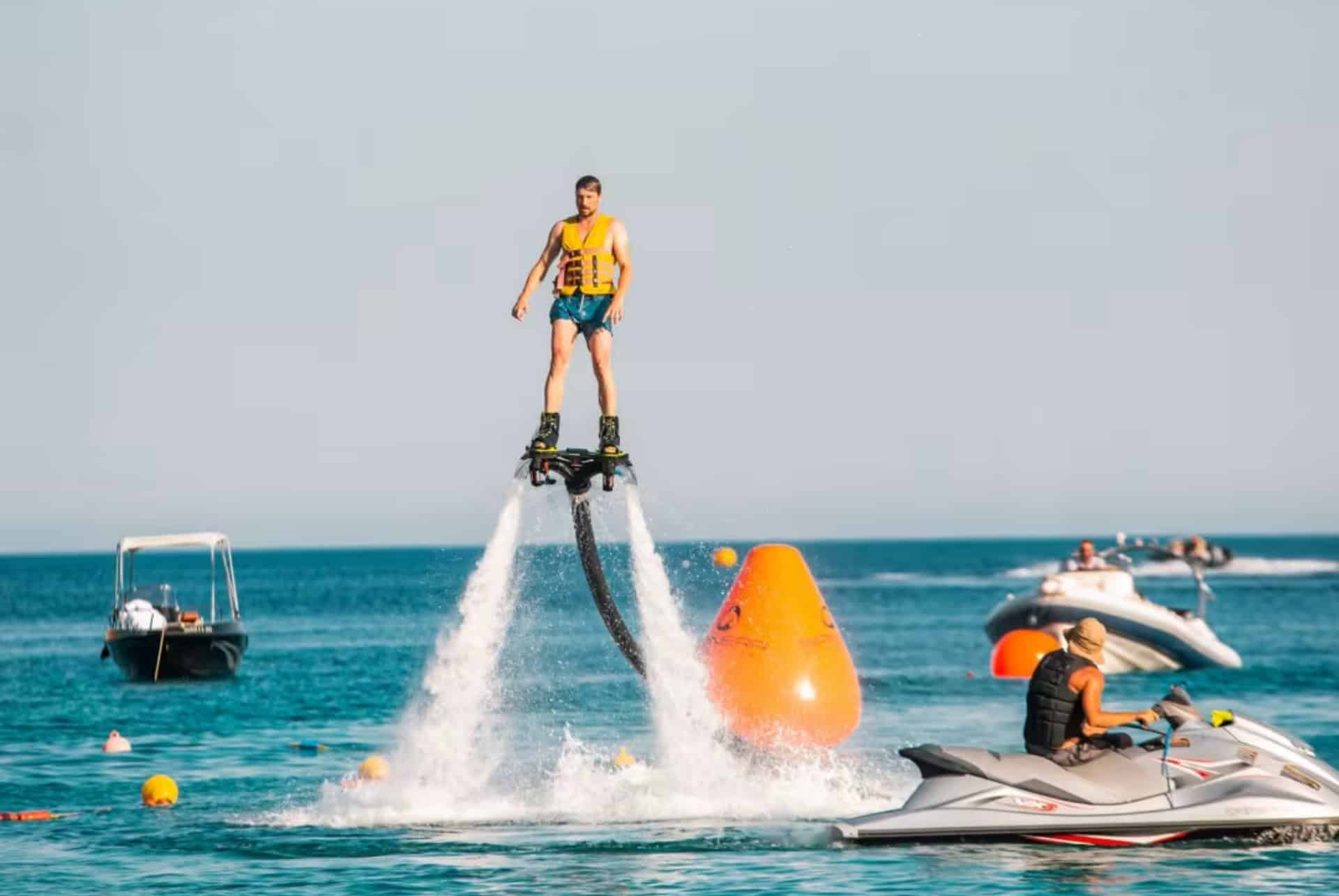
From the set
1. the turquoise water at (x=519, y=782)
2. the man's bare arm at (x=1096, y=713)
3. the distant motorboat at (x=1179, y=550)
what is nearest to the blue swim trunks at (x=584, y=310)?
the turquoise water at (x=519, y=782)

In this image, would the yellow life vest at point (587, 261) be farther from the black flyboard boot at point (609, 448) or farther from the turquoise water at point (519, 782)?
the turquoise water at point (519, 782)

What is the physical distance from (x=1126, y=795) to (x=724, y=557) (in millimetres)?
4403

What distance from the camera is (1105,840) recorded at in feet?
51.4

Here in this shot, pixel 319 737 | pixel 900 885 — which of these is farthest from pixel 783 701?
pixel 319 737

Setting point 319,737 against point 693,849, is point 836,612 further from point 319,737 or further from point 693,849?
point 693,849

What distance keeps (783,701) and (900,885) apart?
3.84 meters

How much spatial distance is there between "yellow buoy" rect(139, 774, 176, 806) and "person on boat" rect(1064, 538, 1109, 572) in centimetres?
2290

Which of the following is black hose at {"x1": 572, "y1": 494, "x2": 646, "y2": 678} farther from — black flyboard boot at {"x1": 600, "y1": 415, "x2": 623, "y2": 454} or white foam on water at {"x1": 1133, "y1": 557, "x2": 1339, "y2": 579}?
white foam on water at {"x1": 1133, "y1": 557, "x2": 1339, "y2": 579}

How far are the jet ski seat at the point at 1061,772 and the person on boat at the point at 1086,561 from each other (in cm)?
2370

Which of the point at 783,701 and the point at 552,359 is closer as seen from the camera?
the point at 552,359

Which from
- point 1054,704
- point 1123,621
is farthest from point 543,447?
point 1123,621

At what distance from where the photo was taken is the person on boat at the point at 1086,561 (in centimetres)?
3934

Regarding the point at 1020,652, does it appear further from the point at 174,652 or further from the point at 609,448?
the point at 609,448

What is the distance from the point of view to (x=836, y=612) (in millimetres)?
81812
